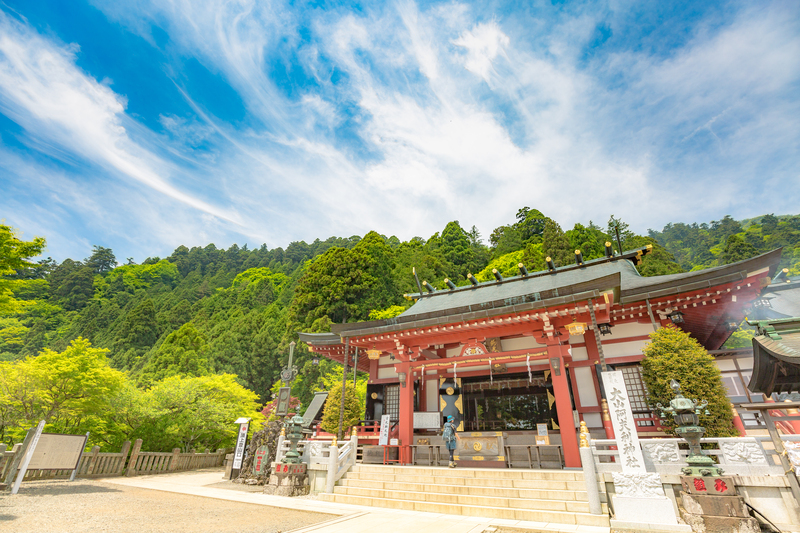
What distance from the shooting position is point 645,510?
6.01 m

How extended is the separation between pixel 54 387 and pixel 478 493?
41.0ft

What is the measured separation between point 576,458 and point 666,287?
191 inches

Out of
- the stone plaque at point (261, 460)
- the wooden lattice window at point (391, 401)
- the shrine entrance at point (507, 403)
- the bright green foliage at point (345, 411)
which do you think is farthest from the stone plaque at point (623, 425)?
the stone plaque at point (261, 460)

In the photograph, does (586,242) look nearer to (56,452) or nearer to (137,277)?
(56,452)

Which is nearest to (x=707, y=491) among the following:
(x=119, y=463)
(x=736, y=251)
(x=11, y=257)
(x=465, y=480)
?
(x=465, y=480)

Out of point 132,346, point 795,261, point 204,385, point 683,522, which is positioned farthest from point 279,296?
point 795,261

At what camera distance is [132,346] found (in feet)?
123

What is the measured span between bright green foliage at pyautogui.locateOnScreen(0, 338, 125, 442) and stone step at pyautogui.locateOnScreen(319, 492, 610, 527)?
8632 mm

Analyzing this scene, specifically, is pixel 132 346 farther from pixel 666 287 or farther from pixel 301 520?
pixel 666 287

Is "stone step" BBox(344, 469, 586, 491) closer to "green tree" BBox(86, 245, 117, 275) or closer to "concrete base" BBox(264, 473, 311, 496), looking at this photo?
"concrete base" BBox(264, 473, 311, 496)

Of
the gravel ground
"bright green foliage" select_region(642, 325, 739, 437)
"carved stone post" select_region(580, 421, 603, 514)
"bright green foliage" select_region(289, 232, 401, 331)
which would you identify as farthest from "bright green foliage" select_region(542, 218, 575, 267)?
the gravel ground

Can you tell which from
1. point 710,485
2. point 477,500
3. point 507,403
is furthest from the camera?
point 507,403

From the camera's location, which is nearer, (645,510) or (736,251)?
(645,510)

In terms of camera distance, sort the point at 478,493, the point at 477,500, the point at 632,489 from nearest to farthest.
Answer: the point at 632,489 < the point at 477,500 < the point at 478,493
